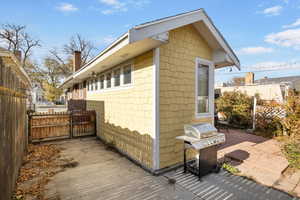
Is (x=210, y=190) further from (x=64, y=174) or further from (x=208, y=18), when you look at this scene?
(x=208, y=18)

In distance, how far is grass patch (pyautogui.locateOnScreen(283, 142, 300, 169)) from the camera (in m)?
3.60

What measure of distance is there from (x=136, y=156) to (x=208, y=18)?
428cm

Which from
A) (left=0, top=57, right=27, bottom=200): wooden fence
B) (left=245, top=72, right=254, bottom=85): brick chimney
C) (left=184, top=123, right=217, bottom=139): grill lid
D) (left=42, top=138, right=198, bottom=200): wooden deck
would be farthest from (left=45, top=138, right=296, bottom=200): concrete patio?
(left=245, top=72, right=254, bottom=85): brick chimney

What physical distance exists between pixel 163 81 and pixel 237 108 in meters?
6.60

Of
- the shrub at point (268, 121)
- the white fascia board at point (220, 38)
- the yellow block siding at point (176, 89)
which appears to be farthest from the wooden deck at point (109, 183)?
the shrub at point (268, 121)

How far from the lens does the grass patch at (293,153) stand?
3.60 meters

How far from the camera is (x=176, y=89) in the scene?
3645 millimetres

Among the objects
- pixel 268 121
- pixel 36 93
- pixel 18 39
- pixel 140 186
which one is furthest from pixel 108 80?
pixel 36 93

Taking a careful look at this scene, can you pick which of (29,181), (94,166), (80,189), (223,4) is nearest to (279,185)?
(80,189)

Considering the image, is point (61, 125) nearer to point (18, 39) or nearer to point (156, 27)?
point (156, 27)

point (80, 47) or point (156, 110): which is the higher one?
point (80, 47)

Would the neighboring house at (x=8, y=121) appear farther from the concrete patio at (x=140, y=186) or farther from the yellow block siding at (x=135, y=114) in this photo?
the yellow block siding at (x=135, y=114)

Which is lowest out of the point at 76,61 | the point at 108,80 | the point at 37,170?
the point at 37,170

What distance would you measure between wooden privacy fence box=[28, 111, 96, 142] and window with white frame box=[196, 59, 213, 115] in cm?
534
